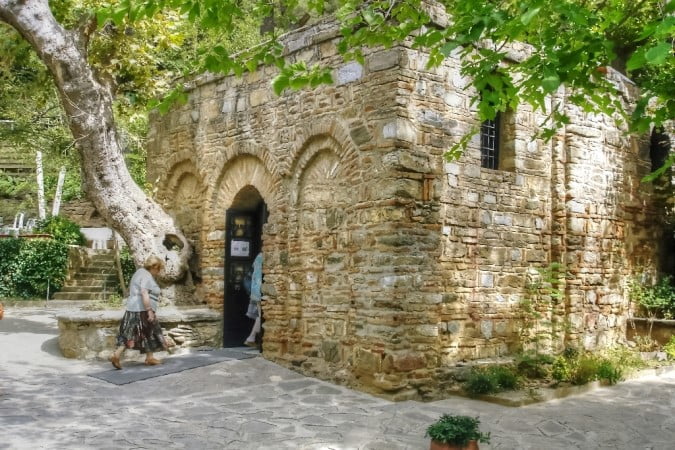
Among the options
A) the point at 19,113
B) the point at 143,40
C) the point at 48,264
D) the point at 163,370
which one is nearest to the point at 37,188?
the point at 48,264

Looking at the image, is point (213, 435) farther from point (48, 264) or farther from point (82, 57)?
point (48, 264)

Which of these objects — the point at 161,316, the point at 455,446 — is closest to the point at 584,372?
the point at 455,446

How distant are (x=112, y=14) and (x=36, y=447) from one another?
134 inches

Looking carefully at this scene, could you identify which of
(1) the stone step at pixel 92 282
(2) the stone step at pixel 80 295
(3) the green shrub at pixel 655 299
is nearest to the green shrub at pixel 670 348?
(3) the green shrub at pixel 655 299

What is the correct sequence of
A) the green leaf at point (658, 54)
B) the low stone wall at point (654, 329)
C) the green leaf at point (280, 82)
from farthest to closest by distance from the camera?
the low stone wall at point (654, 329)
the green leaf at point (280, 82)
the green leaf at point (658, 54)

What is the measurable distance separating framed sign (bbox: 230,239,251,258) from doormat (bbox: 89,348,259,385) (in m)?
1.43

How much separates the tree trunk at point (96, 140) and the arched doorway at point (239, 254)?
2.62 ft

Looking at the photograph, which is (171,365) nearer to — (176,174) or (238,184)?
(238,184)

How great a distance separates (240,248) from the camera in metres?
9.82

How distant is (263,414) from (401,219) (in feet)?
8.00

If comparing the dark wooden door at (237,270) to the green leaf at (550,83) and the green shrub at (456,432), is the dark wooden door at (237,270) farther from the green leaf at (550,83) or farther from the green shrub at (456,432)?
the green leaf at (550,83)

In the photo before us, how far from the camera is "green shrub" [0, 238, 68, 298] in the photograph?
17.0 metres

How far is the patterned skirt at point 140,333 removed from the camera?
796cm

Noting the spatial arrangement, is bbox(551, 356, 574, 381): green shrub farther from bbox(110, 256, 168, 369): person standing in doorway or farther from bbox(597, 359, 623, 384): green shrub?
bbox(110, 256, 168, 369): person standing in doorway
